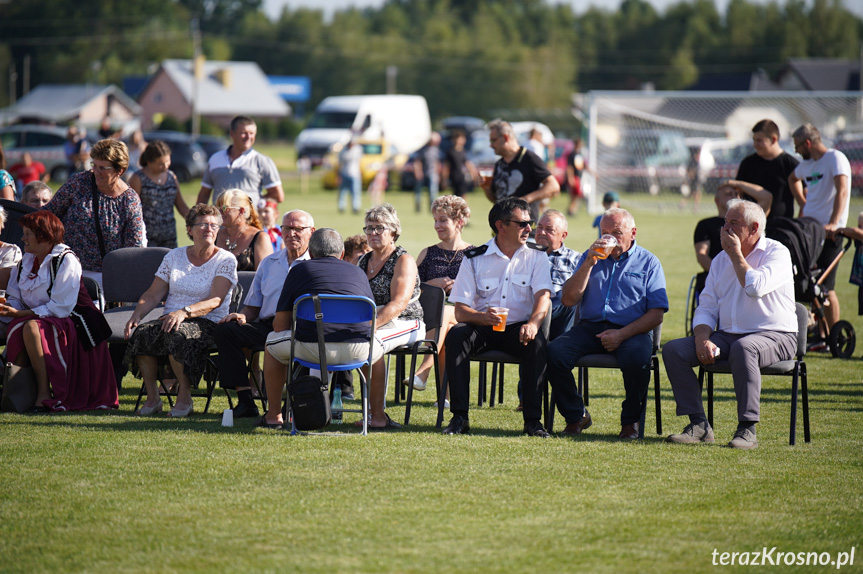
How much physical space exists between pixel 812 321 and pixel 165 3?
263 feet

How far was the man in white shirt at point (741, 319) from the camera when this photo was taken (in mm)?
5590

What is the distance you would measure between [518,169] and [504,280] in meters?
2.48

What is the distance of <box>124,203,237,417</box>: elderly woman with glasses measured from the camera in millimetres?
6258

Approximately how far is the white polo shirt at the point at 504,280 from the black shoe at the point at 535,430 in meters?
0.64

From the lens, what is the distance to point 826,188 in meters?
8.59

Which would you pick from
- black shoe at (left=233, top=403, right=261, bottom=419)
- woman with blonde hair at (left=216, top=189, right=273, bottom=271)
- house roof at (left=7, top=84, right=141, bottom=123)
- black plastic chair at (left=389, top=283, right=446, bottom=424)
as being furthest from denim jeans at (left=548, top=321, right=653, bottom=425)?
house roof at (left=7, top=84, right=141, bottom=123)

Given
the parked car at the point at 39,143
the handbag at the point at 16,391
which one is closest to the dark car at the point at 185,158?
the parked car at the point at 39,143

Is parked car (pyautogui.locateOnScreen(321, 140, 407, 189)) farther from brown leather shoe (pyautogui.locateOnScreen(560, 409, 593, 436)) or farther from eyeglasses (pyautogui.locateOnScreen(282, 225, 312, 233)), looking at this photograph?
brown leather shoe (pyautogui.locateOnScreen(560, 409, 593, 436))

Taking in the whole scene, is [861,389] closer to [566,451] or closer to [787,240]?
[787,240]

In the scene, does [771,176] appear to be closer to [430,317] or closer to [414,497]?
[430,317]

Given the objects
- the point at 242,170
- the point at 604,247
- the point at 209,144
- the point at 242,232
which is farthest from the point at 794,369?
the point at 209,144

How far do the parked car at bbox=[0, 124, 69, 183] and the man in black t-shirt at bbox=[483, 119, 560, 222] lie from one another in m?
24.6

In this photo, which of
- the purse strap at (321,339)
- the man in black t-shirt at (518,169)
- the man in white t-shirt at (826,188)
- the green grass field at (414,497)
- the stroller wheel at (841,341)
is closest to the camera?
the green grass field at (414,497)

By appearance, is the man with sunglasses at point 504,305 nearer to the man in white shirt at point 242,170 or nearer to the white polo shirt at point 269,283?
the white polo shirt at point 269,283
